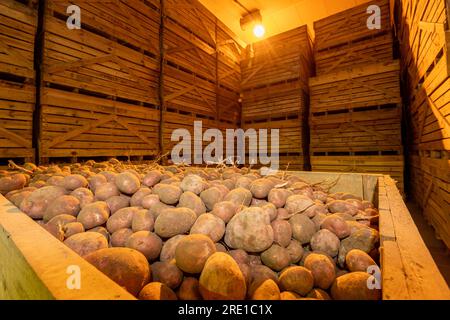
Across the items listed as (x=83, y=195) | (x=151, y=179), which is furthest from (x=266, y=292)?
(x=83, y=195)

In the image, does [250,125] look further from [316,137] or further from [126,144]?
[126,144]

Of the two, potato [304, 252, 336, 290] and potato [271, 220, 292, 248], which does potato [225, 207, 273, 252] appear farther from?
potato [304, 252, 336, 290]

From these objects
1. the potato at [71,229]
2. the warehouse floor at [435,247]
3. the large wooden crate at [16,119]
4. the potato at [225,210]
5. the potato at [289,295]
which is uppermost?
the large wooden crate at [16,119]

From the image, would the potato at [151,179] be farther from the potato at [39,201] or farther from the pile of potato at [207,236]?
the potato at [39,201]

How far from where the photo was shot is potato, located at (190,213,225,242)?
1584 millimetres

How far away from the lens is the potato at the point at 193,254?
4.15 feet

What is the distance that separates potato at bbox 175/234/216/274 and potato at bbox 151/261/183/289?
0.04 meters

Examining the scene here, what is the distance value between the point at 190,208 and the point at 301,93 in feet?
28.6

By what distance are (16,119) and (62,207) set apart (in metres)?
4.47

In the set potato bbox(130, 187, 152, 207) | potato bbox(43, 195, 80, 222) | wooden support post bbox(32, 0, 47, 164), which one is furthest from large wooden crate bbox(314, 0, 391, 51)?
potato bbox(43, 195, 80, 222)

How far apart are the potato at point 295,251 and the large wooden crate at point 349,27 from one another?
956 centimetres

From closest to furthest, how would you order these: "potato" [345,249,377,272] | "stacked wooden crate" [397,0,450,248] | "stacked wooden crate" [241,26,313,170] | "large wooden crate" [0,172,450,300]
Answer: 1. "large wooden crate" [0,172,450,300]
2. "potato" [345,249,377,272]
3. "stacked wooden crate" [397,0,450,248]
4. "stacked wooden crate" [241,26,313,170]

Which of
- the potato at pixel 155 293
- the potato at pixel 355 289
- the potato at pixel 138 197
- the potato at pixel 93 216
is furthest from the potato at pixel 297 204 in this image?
the potato at pixel 93 216

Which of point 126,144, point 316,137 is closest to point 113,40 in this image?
point 126,144
